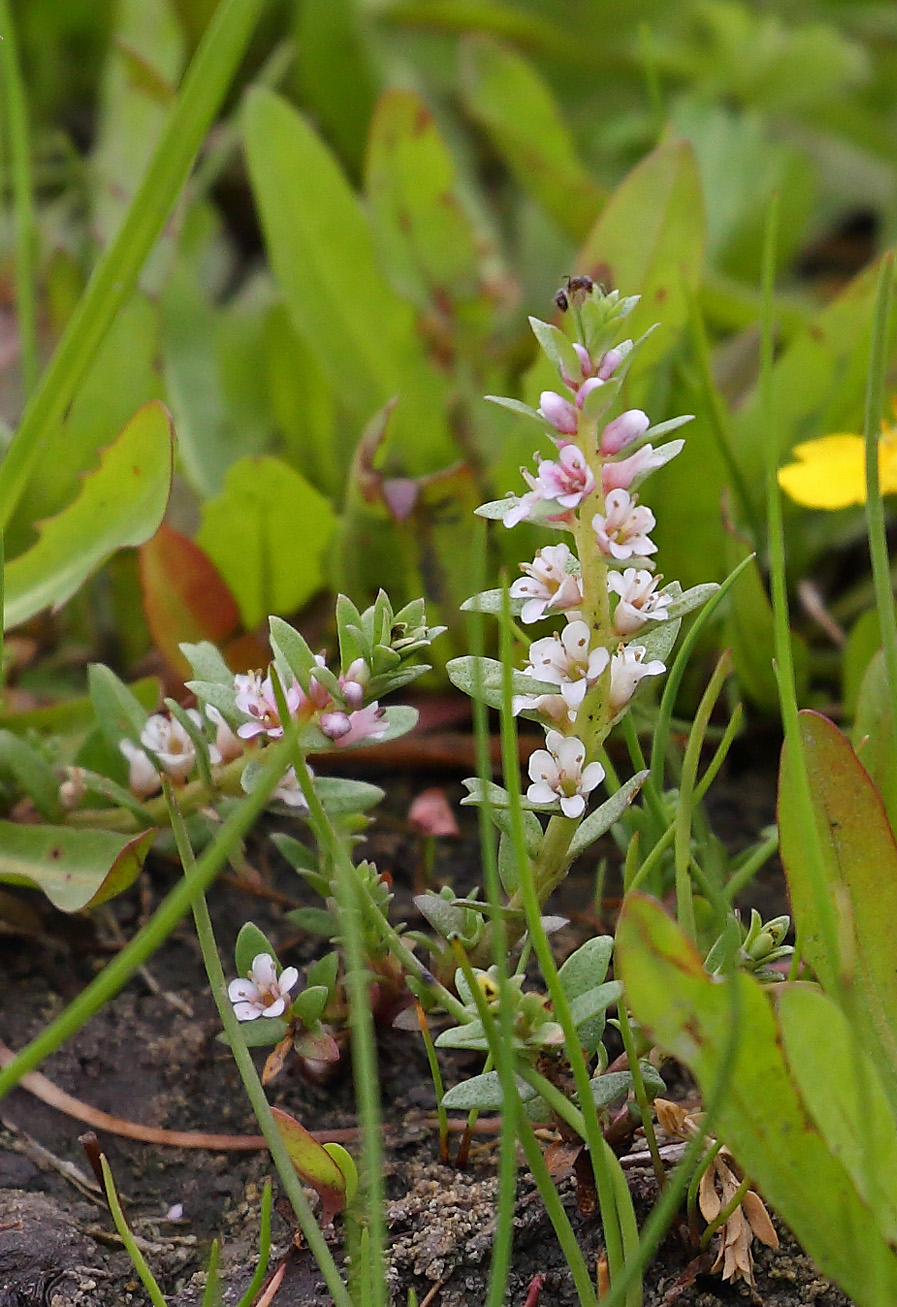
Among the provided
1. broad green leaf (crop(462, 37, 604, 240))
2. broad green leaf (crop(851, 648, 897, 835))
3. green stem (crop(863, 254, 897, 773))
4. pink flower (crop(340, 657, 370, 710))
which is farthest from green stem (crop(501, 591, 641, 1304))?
broad green leaf (crop(462, 37, 604, 240))

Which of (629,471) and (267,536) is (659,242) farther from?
(629,471)

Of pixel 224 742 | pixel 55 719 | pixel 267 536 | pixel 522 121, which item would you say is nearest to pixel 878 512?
pixel 224 742

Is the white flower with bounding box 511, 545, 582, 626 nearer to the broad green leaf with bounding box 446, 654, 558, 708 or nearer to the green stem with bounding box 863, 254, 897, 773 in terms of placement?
the broad green leaf with bounding box 446, 654, 558, 708

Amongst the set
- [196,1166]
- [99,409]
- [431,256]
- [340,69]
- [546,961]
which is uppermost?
[340,69]

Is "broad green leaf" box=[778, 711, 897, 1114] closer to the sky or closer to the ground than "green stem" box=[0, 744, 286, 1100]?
closer to the ground

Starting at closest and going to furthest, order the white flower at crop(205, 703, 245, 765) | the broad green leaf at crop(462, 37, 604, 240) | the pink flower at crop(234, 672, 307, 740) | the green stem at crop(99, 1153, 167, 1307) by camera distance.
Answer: the green stem at crop(99, 1153, 167, 1307)
the pink flower at crop(234, 672, 307, 740)
the white flower at crop(205, 703, 245, 765)
the broad green leaf at crop(462, 37, 604, 240)

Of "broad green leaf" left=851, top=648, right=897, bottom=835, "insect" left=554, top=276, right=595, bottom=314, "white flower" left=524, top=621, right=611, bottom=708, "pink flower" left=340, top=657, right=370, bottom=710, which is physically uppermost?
"insect" left=554, top=276, right=595, bottom=314
